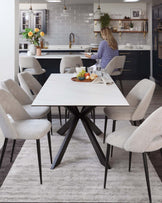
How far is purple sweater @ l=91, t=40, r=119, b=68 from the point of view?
21.1ft

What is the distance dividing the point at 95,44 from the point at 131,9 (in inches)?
61.6

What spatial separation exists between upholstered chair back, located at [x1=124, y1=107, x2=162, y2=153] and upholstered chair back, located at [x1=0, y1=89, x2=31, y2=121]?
1170mm

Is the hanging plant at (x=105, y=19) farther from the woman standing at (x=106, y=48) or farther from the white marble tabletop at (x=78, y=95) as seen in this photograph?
the white marble tabletop at (x=78, y=95)

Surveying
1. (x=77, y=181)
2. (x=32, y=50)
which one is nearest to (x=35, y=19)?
(x=32, y=50)

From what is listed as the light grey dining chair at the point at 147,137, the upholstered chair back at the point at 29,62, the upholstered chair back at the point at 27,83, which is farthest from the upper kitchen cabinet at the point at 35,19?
the light grey dining chair at the point at 147,137

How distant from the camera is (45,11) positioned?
34.6ft

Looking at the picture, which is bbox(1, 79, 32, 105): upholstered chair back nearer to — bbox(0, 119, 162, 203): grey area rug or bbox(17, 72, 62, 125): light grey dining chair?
bbox(17, 72, 62, 125): light grey dining chair

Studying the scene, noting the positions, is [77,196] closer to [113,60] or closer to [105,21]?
[113,60]

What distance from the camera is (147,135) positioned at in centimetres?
258

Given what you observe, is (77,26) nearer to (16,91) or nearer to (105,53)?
(105,53)

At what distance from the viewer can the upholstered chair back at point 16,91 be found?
381cm

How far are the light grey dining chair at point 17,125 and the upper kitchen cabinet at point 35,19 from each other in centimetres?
760

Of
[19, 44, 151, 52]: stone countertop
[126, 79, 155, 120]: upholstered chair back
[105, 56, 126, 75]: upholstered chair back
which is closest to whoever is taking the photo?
[126, 79, 155, 120]: upholstered chair back

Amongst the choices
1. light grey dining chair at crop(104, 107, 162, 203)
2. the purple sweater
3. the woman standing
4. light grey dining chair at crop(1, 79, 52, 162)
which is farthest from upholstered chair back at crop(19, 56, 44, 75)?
light grey dining chair at crop(104, 107, 162, 203)
